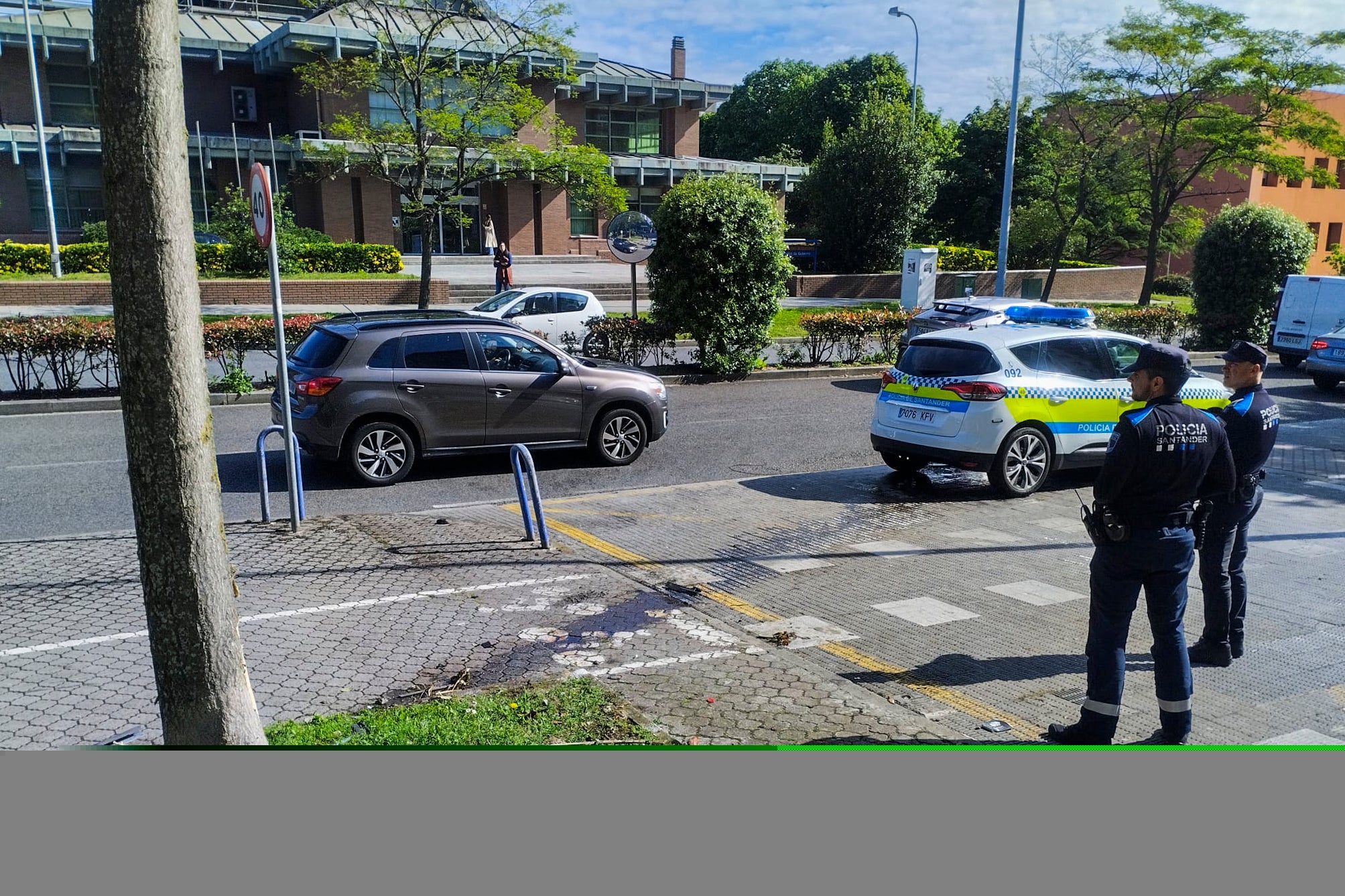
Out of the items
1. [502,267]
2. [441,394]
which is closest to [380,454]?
[441,394]

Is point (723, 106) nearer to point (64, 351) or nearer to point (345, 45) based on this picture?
point (345, 45)

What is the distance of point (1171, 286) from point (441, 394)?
38757 millimetres

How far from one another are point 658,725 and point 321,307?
23.7 m

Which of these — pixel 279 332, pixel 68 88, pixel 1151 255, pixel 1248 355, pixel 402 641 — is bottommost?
pixel 402 641

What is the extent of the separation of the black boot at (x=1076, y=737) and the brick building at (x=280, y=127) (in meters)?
30.7

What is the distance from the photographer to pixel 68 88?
38438 mm

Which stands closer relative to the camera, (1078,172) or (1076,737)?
(1076,737)

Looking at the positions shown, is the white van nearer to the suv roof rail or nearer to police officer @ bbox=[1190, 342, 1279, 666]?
police officer @ bbox=[1190, 342, 1279, 666]

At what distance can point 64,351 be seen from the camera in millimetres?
14664

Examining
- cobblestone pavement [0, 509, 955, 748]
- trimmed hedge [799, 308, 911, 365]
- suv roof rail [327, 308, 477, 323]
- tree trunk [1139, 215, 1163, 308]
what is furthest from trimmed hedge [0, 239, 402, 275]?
tree trunk [1139, 215, 1163, 308]

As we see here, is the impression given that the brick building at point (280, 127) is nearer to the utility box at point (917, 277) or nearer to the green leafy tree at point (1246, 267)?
the utility box at point (917, 277)

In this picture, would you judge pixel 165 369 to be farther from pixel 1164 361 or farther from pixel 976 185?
pixel 976 185


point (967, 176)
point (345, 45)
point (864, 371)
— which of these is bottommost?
point (864, 371)

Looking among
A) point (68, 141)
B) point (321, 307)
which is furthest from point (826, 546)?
point (68, 141)
